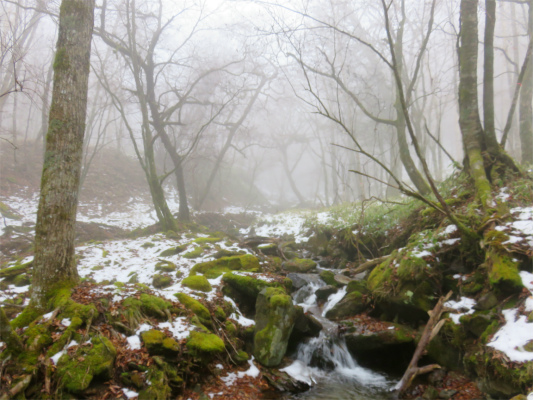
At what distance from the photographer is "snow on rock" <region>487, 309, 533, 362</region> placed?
10.9 ft

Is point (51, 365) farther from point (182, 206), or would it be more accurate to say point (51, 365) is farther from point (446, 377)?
point (182, 206)

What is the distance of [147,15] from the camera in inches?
517

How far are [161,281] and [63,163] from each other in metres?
3.67

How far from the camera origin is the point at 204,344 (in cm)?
433

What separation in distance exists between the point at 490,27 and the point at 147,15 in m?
12.9

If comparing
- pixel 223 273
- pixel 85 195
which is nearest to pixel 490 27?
pixel 223 273

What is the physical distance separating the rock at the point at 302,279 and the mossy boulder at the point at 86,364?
4.83 metres

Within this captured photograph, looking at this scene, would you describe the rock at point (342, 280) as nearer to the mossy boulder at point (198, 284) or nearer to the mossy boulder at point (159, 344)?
the mossy boulder at point (198, 284)

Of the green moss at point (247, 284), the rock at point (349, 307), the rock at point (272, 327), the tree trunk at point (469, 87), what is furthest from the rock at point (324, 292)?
the tree trunk at point (469, 87)

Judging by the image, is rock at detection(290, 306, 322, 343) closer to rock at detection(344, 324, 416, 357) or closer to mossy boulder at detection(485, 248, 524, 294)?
rock at detection(344, 324, 416, 357)

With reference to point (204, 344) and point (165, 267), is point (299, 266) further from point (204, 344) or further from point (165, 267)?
point (204, 344)

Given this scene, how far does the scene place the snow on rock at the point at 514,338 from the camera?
334cm

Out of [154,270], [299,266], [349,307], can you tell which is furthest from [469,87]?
[154,270]

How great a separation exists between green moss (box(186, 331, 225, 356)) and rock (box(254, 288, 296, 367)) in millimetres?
741
